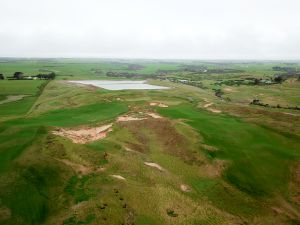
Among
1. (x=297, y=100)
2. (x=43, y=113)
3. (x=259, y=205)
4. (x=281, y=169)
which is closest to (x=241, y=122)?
(x=281, y=169)

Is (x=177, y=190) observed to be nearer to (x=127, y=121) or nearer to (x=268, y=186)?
(x=268, y=186)

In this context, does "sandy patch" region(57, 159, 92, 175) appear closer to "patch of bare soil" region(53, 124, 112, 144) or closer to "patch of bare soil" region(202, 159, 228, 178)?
"patch of bare soil" region(53, 124, 112, 144)

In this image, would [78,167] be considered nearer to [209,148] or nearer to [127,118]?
[209,148]

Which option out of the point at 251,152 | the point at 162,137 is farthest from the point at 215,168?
the point at 162,137

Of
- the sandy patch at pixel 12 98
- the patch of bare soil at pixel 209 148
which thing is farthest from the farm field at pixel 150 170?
the sandy patch at pixel 12 98

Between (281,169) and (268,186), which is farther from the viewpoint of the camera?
(281,169)

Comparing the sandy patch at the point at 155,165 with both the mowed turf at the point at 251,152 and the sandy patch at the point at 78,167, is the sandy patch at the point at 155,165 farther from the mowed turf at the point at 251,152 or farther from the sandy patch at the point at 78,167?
the mowed turf at the point at 251,152

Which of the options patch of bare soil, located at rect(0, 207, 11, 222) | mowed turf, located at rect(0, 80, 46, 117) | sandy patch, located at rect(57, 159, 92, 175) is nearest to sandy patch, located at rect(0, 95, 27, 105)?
mowed turf, located at rect(0, 80, 46, 117)
